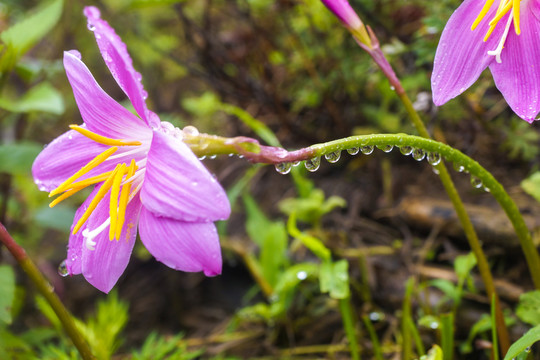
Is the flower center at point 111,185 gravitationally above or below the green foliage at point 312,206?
above

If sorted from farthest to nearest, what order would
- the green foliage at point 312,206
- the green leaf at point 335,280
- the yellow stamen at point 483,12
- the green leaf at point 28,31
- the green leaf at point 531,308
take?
1. the green foliage at point 312,206
2. the green leaf at point 28,31
3. the green leaf at point 335,280
4. the green leaf at point 531,308
5. the yellow stamen at point 483,12

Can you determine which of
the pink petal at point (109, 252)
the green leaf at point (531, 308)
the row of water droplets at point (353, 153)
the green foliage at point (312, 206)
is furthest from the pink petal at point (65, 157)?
the green leaf at point (531, 308)

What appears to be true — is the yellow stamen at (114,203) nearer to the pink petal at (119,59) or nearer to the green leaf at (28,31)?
the pink petal at (119,59)

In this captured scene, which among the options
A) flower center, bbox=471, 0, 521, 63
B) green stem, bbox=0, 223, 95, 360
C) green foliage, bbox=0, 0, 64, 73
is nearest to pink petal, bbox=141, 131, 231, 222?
green stem, bbox=0, 223, 95, 360

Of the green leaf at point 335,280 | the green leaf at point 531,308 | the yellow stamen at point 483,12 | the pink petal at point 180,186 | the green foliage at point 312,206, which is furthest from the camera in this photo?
the green foliage at point 312,206

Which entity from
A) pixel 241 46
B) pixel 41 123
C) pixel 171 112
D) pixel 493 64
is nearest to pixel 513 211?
pixel 493 64

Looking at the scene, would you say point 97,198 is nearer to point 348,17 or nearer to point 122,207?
point 122,207
